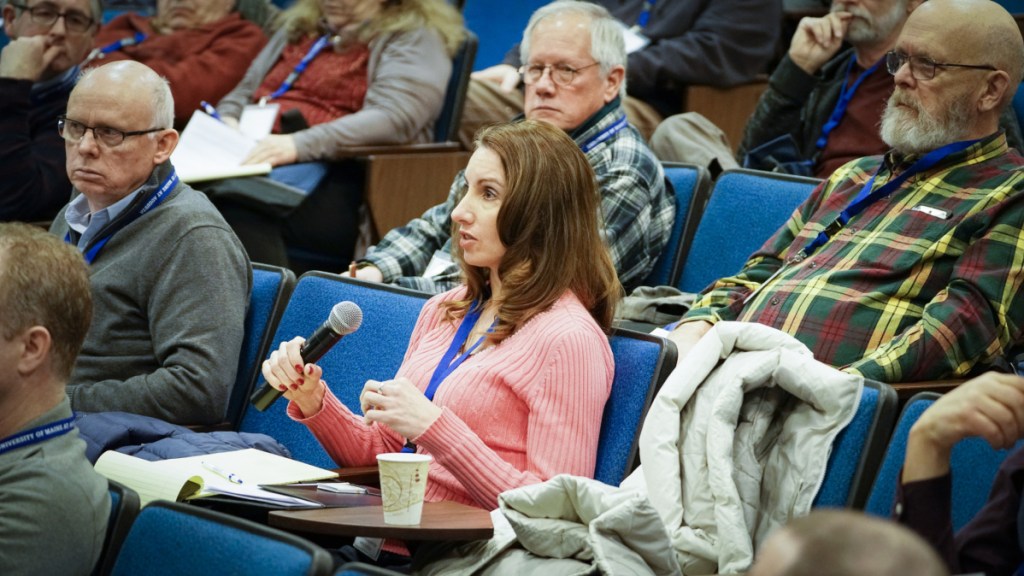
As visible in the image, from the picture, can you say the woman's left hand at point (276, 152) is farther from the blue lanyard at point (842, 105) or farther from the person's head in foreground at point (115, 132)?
the blue lanyard at point (842, 105)

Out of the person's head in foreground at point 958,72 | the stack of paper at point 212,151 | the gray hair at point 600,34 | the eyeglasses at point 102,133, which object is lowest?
the stack of paper at point 212,151

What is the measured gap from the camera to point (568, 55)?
3.56 meters

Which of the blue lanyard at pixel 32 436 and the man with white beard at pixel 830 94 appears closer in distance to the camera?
the blue lanyard at pixel 32 436

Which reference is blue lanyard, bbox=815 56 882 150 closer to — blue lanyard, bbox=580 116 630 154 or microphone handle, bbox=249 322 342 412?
blue lanyard, bbox=580 116 630 154

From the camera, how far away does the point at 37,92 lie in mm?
4508

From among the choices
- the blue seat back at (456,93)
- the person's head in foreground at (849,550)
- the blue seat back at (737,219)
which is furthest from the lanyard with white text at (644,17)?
the person's head in foreground at (849,550)

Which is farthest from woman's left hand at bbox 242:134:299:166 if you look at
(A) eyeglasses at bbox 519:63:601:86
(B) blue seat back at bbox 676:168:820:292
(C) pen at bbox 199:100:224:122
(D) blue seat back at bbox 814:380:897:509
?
(D) blue seat back at bbox 814:380:897:509

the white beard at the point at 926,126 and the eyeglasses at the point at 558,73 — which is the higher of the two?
the white beard at the point at 926,126

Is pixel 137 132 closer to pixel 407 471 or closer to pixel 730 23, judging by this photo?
pixel 407 471

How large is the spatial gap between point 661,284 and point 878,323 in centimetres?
90

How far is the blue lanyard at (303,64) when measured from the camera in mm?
4852

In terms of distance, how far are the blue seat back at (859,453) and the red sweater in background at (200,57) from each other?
3.54m

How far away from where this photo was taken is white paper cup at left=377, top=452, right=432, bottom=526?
1930 millimetres

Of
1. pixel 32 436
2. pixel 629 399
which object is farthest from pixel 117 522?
pixel 629 399
